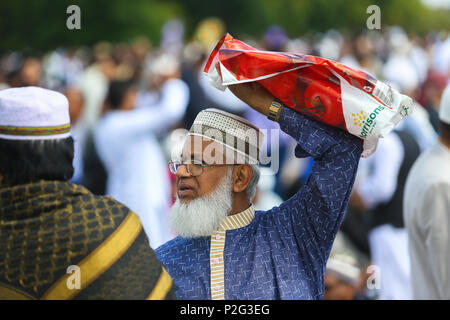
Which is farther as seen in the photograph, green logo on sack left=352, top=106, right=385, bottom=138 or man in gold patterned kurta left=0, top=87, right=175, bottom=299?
green logo on sack left=352, top=106, right=385, bottom=138

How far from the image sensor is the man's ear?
9.40ft

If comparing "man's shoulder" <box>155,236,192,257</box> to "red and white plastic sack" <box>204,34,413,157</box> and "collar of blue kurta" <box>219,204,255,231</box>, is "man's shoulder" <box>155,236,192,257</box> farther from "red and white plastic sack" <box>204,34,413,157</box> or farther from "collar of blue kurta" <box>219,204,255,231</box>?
"red and white plastic sack" <box>204,34,413,157</box>

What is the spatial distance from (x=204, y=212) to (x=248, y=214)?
229 mm

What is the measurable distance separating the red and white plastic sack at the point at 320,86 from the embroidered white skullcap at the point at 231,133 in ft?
1.07

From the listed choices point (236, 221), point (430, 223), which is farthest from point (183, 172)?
point (430, 223)

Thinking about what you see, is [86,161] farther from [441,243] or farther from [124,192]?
[441,243]

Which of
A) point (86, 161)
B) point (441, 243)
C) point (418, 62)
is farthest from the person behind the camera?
Answer: point (418, 62)

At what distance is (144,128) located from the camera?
559 centimetres

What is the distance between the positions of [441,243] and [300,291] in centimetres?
124

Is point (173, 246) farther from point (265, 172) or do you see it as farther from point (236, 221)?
point (265, 172)

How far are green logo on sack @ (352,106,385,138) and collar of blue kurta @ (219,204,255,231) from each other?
710 mm

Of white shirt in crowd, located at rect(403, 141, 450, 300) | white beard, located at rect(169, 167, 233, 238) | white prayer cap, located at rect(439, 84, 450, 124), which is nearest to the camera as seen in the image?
white beard, located at rect(169, 167, 233, 238)

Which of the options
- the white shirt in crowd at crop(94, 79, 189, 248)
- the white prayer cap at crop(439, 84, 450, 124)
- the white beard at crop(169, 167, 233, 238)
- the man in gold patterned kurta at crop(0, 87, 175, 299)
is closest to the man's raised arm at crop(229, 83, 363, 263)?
the white beard at crop(169, 167, 233, 238)
